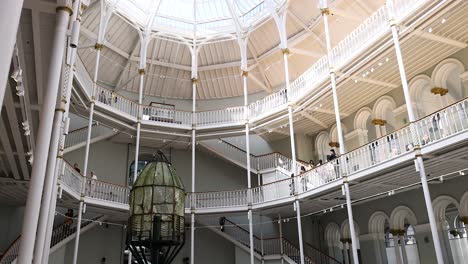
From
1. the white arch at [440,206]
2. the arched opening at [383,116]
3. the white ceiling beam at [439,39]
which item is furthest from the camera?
the arched opening at [383,116]

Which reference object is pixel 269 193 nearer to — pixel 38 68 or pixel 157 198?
pixel 38 68

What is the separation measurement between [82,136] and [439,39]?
17191 millimetres

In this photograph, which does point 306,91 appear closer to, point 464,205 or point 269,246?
point 464,205

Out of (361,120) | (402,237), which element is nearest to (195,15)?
(361,120)

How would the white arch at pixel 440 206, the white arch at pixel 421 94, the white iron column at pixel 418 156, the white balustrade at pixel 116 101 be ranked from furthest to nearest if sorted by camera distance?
the white balustrade at pixel 116 101, the white arch at pixel 421 94, the white arch at pixel 440 206, the white iron column at pixel 418 156

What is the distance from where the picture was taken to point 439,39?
14.8m

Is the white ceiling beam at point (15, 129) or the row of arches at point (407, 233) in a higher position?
the white ceiling beam at point (15, 129)

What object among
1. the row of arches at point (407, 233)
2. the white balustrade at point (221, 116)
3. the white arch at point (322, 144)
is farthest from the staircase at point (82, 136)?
the row of arches at point (407, 233)

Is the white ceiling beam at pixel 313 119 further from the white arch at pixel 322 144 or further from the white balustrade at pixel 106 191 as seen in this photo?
the white balustrade at pixel 106 191

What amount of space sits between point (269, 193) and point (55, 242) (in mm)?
9961

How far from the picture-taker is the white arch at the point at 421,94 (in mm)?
16969

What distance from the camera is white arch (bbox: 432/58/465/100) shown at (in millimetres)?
16152

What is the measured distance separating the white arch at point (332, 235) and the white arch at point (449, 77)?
9818mm

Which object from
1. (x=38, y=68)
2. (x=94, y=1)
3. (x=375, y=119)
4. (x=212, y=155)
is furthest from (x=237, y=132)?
(x=38, y=68)
